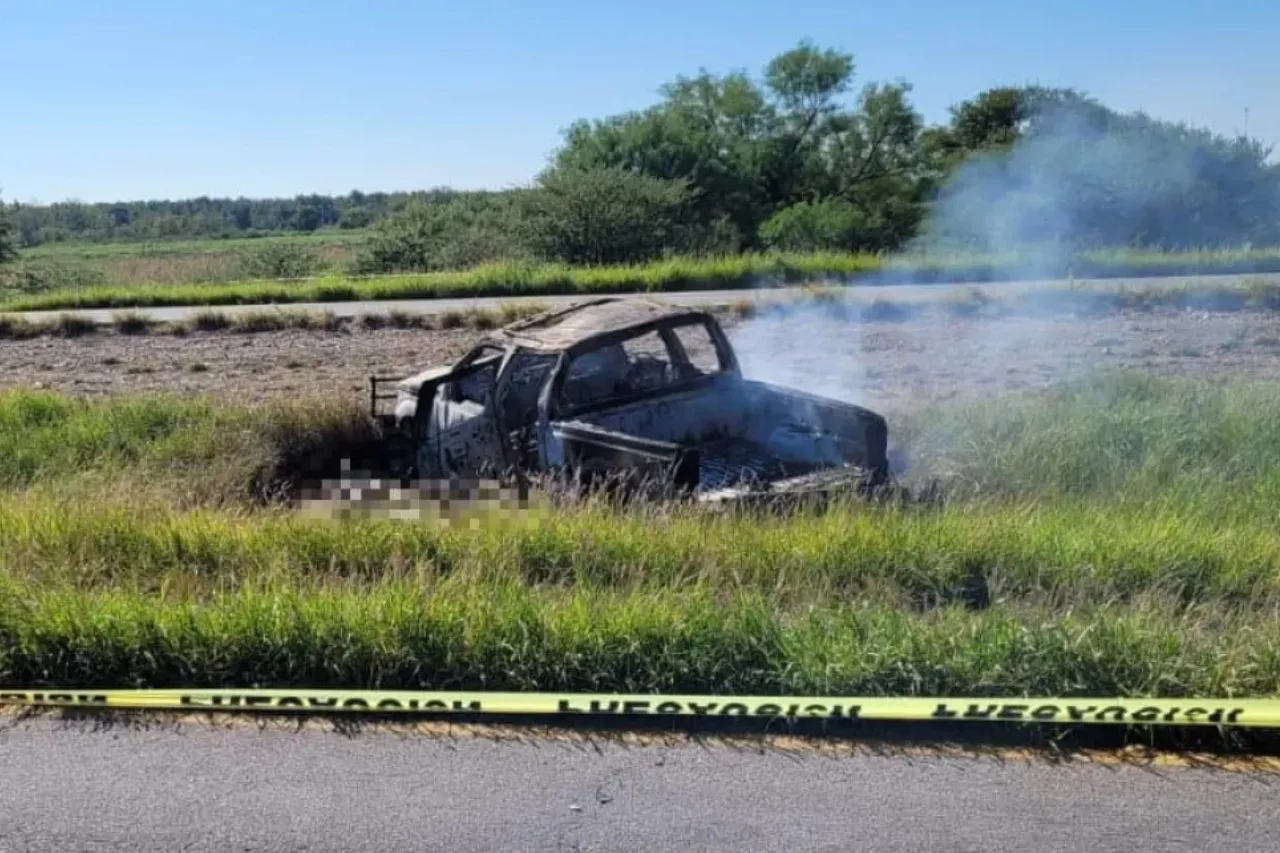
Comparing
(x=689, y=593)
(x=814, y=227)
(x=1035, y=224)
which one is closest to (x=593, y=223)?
(x=814, y=227)

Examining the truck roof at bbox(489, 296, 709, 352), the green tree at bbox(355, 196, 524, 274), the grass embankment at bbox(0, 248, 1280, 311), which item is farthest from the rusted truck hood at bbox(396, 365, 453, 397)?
the green tree at bbox(355, 196, 524, 274)

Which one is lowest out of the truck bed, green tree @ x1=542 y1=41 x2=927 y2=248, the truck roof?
the truck bed

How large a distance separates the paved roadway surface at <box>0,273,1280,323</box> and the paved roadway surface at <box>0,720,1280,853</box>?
588 inches

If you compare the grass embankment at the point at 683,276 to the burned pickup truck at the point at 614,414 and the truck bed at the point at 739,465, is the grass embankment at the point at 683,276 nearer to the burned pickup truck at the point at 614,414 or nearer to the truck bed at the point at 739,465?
the burned pickup truck at the point at 614,414

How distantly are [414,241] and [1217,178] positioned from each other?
30468 millimetres

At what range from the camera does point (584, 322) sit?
8250 mm

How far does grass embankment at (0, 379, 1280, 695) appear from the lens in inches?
167

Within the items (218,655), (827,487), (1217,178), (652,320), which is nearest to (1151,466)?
(827,487)

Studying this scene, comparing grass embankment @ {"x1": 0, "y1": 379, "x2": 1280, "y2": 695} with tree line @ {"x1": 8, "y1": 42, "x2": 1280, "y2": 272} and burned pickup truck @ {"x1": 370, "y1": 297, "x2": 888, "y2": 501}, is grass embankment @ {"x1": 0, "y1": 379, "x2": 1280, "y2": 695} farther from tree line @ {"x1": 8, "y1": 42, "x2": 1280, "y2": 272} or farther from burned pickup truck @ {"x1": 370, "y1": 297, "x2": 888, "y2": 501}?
tree line @ {"x1": 8, "y1": 42, "x2": 1280, "y2": 272}

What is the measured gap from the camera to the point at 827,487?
695cm

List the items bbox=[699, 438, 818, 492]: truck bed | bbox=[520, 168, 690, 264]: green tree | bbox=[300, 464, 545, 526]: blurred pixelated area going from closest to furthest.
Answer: bbox=[300, 464, 545, 526]: blurred pixelated area
bbox=[699, 438, 818, 492]: truck bed
bbox=[520, 168, 690, 264]: green tree

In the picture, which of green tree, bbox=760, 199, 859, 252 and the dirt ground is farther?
green tree, bbox=760, 199, 859, 252

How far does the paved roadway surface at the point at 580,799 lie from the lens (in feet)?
10.8

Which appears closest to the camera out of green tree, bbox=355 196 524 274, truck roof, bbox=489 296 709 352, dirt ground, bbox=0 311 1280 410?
truck roof, bbox=489 296 709 352
